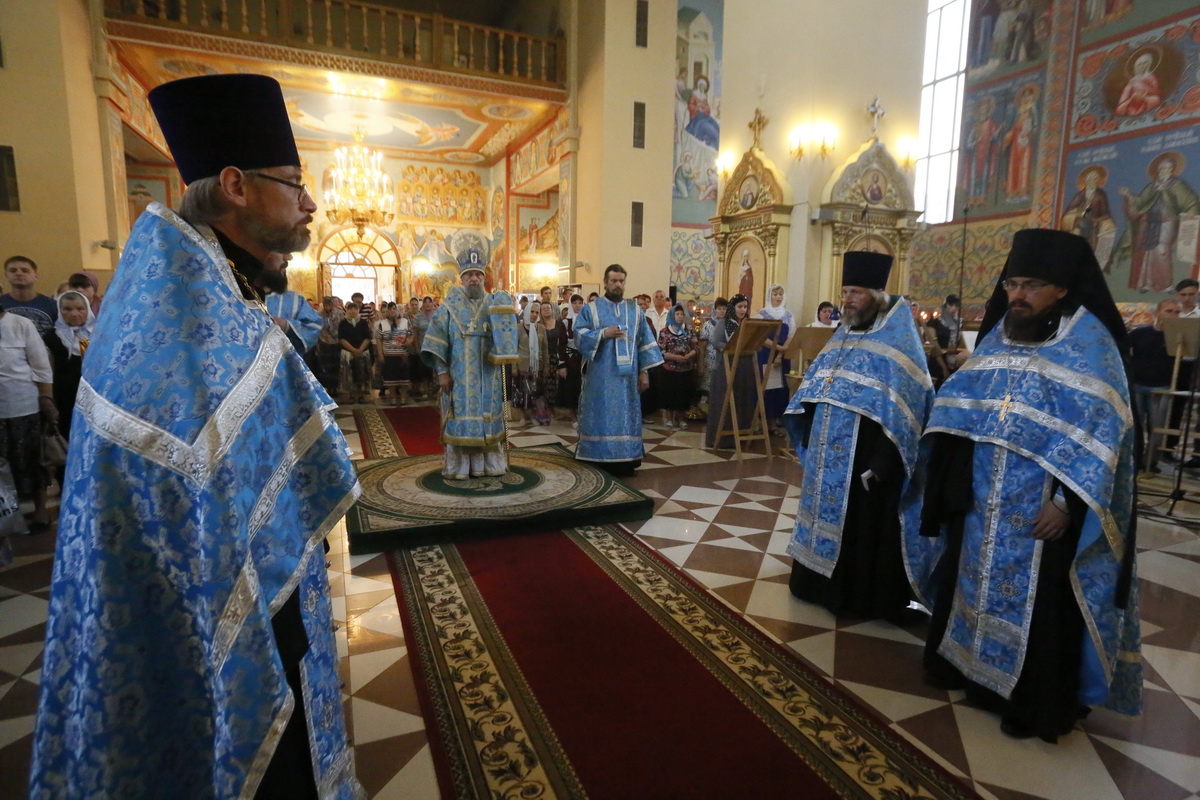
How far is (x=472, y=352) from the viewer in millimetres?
5414

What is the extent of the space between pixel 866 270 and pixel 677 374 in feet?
18.7

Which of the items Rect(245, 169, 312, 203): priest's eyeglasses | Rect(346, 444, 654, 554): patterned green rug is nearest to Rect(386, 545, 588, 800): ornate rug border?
Rect(346, 444, 654, 554): patterned green rug

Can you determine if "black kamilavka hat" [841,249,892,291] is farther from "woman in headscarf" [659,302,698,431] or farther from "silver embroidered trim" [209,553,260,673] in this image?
"woman in headscarf" [659,302,698,431]

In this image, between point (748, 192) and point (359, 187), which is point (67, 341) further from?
point (748, 192)

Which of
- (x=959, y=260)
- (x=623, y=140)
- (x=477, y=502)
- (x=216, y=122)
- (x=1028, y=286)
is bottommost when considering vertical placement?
(x=477, y=502)

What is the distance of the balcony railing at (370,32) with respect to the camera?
31.1ft

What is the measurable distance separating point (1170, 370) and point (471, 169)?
1593 cm

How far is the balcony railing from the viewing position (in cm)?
949

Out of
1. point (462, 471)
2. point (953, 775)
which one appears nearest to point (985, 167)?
point (462, 471)

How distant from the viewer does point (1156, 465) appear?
667cm

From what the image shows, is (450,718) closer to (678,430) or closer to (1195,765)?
(1195,765)

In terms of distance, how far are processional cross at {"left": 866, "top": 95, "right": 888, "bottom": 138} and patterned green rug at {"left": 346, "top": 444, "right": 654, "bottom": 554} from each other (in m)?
8.77

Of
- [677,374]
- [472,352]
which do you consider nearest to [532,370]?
[677,374]

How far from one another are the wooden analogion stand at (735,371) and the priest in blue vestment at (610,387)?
130 centimetres
